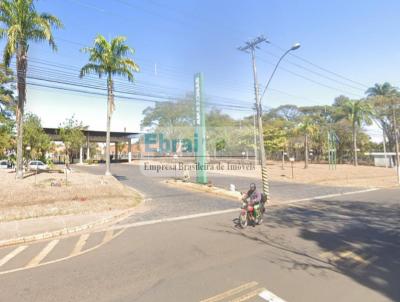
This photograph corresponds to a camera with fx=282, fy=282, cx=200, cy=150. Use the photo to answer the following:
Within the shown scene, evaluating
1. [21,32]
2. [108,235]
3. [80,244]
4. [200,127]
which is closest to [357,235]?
[108,235]

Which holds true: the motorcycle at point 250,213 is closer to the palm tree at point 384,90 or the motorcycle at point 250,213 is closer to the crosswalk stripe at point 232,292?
the crosswalk stripe at point 232,292

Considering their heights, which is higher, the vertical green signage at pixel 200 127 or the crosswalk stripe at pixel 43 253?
the vertical green signage at pixel 200 127

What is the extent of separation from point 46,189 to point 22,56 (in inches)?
327

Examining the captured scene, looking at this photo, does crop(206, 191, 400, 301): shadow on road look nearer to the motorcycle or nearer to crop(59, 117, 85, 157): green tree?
the motorcycle

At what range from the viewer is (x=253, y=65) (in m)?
18.6

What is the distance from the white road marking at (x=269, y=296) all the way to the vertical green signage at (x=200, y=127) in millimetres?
18282

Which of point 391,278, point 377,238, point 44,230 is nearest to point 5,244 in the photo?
point 44,230

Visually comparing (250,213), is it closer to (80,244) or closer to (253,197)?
(253,197)

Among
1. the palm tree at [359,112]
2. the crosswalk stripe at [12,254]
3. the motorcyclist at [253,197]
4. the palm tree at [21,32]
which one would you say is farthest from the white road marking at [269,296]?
the palm tree at [359,112]

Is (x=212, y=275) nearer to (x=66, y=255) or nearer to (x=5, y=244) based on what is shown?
(x=66, y=255)

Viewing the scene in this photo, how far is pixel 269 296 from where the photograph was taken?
189 inches

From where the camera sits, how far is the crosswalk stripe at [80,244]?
300 inches

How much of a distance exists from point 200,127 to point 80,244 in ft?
52.3

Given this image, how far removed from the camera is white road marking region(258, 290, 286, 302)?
4.66 m
